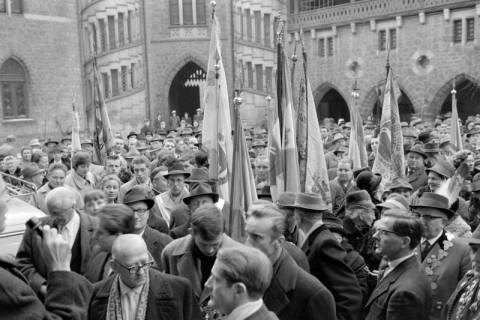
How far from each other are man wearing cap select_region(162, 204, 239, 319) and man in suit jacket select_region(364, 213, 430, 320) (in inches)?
40.1

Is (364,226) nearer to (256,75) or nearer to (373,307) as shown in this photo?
(373,307)

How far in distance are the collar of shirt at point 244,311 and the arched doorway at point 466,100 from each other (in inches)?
1070

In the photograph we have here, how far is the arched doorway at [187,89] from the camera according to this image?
3356 cm

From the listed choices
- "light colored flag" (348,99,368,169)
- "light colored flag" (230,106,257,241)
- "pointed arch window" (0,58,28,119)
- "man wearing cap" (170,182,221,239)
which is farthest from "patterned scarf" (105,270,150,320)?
"pointed arch window" (0,58,28,119)

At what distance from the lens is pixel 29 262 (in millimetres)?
4160

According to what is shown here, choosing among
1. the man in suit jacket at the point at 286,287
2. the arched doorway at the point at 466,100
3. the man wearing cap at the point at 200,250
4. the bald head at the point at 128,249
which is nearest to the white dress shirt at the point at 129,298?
the bald head at the point at 128,249

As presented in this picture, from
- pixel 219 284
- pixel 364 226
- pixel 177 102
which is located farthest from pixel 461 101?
pixel 219 284

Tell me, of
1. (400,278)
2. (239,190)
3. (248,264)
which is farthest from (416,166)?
(248,264)

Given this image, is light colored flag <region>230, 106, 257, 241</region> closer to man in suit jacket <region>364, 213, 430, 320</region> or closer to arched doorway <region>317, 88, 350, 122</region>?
man in suit jacket <region>364, 213, 430, 320</region>

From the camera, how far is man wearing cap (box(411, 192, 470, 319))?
4422 millimetres

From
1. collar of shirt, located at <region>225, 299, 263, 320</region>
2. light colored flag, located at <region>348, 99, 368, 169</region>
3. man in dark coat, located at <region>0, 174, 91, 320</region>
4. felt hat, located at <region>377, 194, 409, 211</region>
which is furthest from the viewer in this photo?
light colored flag, located at <region>348, 99, 368, 169</region>

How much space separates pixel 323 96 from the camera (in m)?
33.6

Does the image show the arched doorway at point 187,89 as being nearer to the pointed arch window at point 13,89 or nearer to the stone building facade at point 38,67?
the stone building facade at point 38,67

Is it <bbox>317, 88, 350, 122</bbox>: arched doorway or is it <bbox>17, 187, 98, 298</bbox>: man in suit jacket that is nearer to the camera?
<bbox>17, 187, 98, 298</bbox>: man in suit jacket
